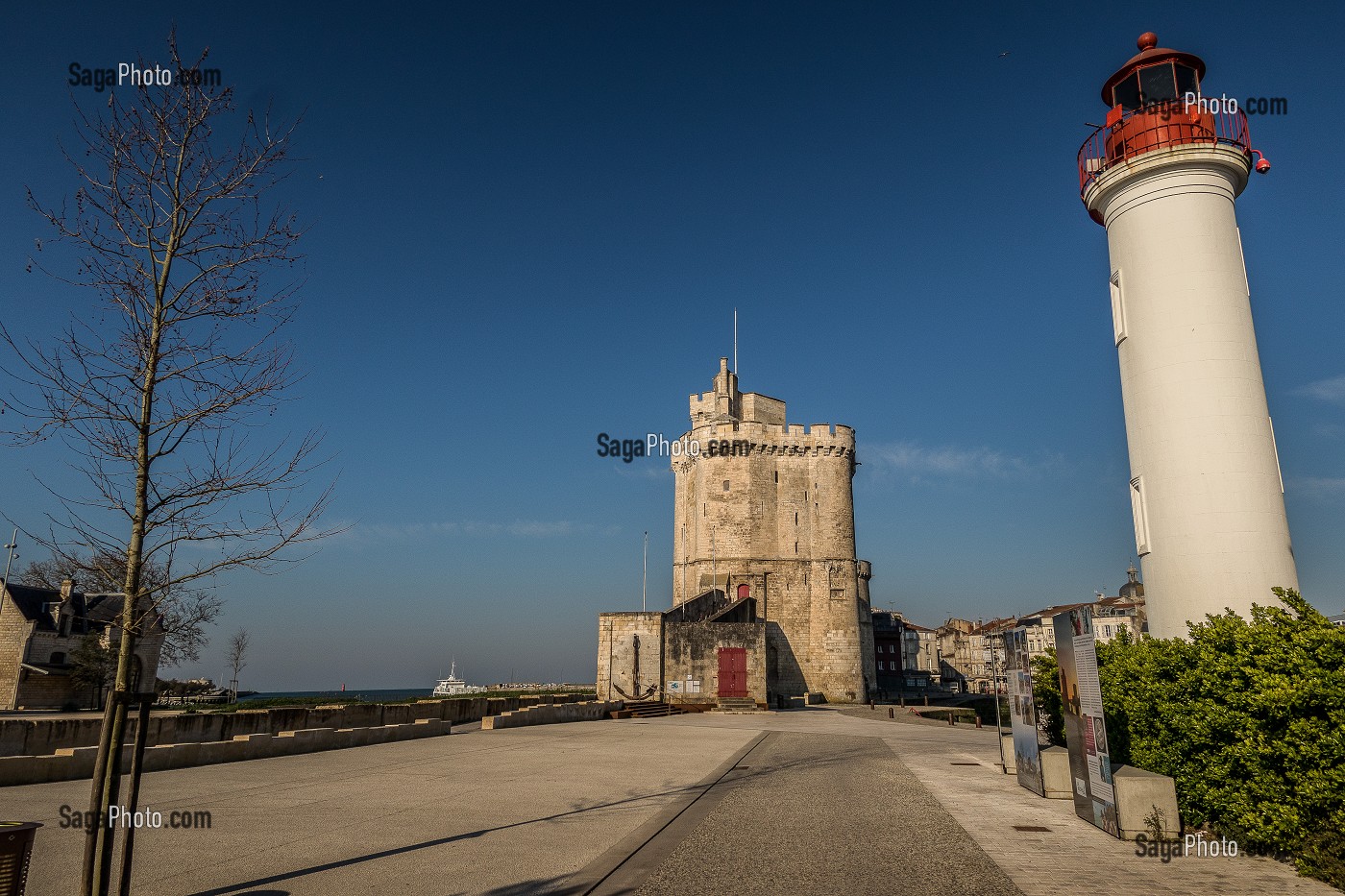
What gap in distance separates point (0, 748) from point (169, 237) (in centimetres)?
1449

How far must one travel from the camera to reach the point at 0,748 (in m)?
14.6

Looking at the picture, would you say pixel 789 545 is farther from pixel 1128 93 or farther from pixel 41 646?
pixel 41 646

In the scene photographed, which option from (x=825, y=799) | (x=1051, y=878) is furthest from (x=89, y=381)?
(x=825, y=799)

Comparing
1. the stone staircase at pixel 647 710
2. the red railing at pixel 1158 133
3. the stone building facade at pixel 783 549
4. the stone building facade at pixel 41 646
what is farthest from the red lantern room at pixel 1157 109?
the stone building facade at pixel 41 646

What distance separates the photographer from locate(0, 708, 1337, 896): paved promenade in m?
6.92

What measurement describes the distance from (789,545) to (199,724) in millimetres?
38928

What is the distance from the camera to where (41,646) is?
1695 inches

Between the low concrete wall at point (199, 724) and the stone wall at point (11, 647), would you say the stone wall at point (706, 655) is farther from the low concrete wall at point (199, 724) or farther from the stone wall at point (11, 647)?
the stone wall at point (11, 647)

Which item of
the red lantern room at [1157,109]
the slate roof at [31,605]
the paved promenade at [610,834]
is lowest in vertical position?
the paved promenade at [610,834]

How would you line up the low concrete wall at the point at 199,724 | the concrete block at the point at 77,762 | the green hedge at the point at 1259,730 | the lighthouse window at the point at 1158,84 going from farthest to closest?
1. the low concrete wall at the point at 199,724
2. the lighthouse window at the point at 1158,84
3. the concrete block at the point at 77,762
4. the green hedge at the point at 1259,730

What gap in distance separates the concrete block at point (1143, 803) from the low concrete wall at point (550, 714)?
19466mm

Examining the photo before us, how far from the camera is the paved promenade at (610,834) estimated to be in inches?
273

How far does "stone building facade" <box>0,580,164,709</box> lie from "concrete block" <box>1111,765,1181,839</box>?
46.0m

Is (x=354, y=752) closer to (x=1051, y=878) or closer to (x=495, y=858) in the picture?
(x=495, y=858)
